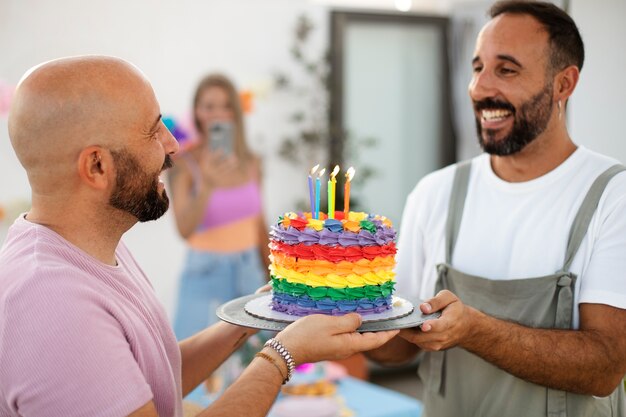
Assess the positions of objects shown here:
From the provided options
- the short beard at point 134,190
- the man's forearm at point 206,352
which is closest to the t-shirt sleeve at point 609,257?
the man's forearm at point 206,352

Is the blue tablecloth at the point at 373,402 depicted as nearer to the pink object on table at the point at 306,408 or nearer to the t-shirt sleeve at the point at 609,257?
the pink object on table at the point at 306,408

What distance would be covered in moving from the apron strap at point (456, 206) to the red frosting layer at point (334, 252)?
0.49 m

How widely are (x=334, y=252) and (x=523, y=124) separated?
83cm

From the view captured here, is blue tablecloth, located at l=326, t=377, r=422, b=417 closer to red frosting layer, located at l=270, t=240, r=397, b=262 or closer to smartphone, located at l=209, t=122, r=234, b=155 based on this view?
red frosting layer, located at l=270, t=240, r=397, b=262

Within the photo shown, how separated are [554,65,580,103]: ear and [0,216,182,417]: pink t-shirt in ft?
5.27

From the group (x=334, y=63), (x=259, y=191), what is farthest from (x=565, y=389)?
(x=334, y=63)

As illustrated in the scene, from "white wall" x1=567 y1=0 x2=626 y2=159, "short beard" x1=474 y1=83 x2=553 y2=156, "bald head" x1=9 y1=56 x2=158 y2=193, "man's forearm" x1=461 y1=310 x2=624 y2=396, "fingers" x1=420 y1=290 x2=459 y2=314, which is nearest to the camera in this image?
"bald head" x1=9 y1=56 x2=158 y2=193

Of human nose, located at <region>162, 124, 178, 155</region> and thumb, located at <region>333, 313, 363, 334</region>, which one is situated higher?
human nose, located at <region>162, 124, 178, 155</region>

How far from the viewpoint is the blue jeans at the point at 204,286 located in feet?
18.6

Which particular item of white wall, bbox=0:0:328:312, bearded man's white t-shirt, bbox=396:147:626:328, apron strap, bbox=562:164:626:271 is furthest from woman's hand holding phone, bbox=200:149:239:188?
apron strap, bbox=562:164:626:271

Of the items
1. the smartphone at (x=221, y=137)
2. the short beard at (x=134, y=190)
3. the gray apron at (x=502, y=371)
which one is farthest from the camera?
the smartphone at (x=221, y=137)

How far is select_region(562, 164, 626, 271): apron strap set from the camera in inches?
84.2

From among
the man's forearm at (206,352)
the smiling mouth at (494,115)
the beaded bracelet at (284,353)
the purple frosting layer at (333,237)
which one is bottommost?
the man's forearm at (206,352)

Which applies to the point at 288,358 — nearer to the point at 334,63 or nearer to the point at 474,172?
the point at 474,172
